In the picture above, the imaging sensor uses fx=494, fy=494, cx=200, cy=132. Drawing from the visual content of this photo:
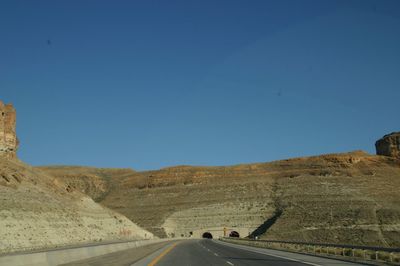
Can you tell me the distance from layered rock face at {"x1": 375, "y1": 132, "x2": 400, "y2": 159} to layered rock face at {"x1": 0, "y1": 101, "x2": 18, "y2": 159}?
4065 inches

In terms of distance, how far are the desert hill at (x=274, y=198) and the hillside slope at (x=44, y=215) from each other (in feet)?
105

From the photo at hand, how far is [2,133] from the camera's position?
90.2 metres

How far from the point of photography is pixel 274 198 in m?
125

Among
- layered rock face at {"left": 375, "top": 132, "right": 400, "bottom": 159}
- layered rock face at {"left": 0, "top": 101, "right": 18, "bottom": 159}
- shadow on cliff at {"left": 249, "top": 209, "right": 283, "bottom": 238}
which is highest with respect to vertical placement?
layered rock face at {"left": 375, "top": 132, "right": 400, "bottom": 159}

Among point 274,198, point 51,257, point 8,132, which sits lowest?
point 51,257

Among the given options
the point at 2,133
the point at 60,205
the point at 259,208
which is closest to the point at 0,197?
the point at 60,205

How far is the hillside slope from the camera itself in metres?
54.8

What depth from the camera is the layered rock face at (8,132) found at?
8906 cm

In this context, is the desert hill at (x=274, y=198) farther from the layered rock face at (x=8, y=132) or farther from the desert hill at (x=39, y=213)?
the layered rock face at (x=8, y=132)

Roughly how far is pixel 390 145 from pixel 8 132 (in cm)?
10709

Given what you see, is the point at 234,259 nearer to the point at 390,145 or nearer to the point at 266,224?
the point at 266,224

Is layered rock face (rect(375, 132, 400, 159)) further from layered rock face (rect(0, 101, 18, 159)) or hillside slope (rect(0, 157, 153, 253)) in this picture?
layered rock face (rect(0, 101, 18, 159))

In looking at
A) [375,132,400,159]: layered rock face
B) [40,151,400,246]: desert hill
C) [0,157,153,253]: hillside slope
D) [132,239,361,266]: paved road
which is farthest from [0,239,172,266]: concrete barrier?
[375,132,400,159]: layered rock face

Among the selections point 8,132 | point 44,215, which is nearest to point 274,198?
point 8,132
